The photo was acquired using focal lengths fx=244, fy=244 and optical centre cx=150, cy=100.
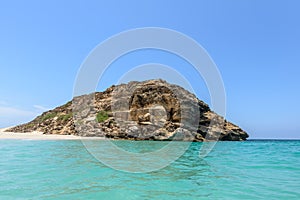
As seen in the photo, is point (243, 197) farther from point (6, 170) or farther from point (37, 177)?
point (6, 170)

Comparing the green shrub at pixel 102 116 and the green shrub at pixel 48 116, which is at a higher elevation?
the green shrub at pixel 48 116

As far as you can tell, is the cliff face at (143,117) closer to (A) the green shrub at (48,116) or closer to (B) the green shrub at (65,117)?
(B) the green shrub at (65,117)

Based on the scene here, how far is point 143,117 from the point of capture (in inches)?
2068

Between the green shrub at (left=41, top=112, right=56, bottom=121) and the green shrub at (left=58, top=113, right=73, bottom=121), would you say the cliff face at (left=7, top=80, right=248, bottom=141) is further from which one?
the green shrub at (left=41, top=112, right=56, bottom=121)

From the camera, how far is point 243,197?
→ 7.16 meters

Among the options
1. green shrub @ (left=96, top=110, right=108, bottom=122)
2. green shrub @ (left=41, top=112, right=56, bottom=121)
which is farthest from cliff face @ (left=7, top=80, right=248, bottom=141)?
green shrub @ (left=41, top=112, right=56, bottom=121)

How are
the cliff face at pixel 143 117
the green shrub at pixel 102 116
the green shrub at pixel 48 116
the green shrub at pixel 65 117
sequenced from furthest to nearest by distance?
the green shrub at pixel 48 116 → the green shrub at pixel 65 117 → the green shrub at pixel 102 116 → the cliff face at pixel 143 117

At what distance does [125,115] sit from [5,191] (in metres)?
50.0

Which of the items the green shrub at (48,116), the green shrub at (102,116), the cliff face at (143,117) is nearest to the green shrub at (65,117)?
the cliff face at (143,117)

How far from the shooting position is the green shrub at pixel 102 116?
56.0 meters

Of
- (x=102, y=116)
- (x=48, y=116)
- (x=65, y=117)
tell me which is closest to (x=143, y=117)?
(x=102, y=116)

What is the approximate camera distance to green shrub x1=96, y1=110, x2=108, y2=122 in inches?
2203

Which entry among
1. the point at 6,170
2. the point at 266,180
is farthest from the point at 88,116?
the point at 266,180

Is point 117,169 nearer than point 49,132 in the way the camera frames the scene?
Yes
